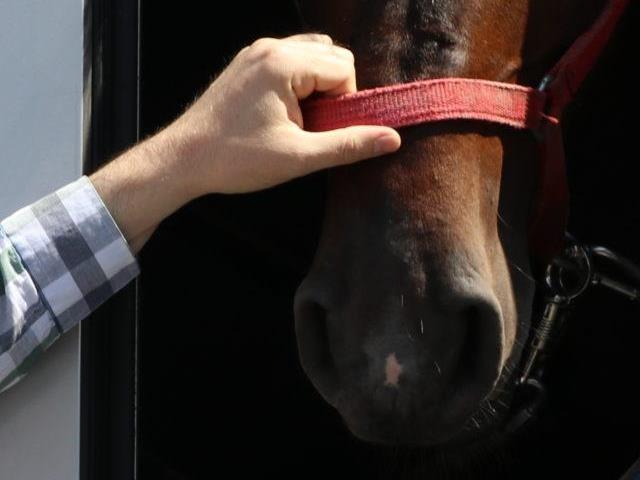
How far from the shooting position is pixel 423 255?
1.31m

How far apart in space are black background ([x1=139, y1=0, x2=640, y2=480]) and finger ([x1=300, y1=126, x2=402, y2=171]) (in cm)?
70

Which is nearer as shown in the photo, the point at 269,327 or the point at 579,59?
the point at 579,59

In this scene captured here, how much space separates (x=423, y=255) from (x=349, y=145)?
17 cm

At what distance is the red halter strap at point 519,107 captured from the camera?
1.37 metres

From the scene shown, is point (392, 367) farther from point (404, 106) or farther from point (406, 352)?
point (404, 106)

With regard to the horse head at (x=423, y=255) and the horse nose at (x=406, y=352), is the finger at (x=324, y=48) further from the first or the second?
the horse nose at (x=406, y=352)

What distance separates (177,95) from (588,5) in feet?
2.97

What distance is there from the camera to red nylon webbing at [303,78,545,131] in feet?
4.48

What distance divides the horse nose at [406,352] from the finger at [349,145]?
165 mm

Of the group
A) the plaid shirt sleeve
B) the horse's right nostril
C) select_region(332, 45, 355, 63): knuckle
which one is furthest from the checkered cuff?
select_region(332, 45, 355, 63): knuckle

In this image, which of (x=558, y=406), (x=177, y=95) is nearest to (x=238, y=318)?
(x=177, y=95)

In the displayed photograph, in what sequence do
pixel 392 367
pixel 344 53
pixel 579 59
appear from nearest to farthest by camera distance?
pixel 392 367, pixel 344 53, pixel 579 59

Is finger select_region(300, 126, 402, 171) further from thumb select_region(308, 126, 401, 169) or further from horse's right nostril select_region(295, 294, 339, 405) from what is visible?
horse's right nostril select_region(295, 294, 339, 405)

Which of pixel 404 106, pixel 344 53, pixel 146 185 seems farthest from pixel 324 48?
pixel 146 185
